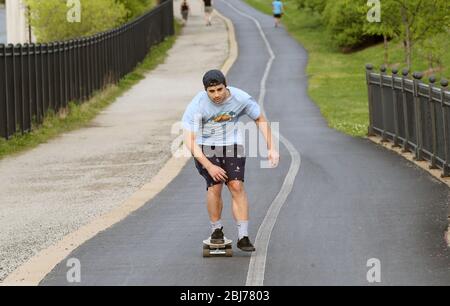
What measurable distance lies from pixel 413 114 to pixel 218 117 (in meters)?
9.99

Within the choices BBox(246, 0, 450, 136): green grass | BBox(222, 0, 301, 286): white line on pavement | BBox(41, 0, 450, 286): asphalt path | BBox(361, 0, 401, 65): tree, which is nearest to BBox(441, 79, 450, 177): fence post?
BBox(41, 0, 450, 286): asphalt path

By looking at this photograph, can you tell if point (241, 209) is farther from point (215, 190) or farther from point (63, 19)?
point (63, 19)

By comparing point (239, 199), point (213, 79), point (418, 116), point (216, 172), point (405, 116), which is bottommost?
point (405, 116)

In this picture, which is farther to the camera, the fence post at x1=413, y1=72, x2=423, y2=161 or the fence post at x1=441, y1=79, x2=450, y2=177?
the fence post at x1=413, y1=72, x2=423, y2=161

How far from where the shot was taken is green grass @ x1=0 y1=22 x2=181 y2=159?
23594mm

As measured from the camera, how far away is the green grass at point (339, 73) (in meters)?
29.8

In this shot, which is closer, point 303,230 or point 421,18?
point 303,230

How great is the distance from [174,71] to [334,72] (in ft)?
22.4

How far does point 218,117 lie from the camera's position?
10.1 meters

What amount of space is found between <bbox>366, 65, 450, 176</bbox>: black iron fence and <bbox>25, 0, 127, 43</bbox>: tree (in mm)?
27266

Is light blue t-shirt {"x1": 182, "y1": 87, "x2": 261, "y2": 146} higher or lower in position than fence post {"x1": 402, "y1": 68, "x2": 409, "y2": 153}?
higher

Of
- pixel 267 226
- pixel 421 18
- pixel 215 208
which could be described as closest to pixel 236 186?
pixel 215 208

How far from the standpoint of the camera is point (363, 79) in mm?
42781

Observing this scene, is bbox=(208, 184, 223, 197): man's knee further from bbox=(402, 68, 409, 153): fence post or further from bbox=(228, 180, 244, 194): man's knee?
bbox=(402, 68, 409, 153): fence post
